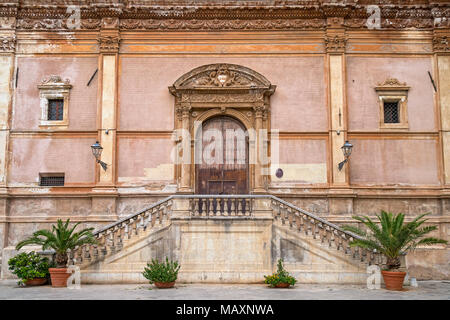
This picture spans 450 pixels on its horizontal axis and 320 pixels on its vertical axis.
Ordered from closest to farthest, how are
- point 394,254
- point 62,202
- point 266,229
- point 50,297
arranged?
1. point 50,297
2. point 394,254
3. point 266,229
4. point 62,202

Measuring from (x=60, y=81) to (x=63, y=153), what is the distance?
2.86 metres

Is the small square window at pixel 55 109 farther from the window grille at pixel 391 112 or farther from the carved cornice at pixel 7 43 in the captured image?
the window grille at pixel 391 112

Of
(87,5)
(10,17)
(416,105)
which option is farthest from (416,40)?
(10,17)

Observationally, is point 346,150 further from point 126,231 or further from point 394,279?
point 126,231

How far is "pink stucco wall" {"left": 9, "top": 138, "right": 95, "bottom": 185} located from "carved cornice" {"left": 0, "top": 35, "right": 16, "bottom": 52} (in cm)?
358

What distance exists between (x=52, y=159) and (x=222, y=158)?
6475mm

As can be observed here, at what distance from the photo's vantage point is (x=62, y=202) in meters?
18.9

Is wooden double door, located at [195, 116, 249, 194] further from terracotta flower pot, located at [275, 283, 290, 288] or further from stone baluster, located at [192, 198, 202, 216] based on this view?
terracotta flower pot, located at [275, 283, 290, 288]

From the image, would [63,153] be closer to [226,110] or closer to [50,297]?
[226,110]

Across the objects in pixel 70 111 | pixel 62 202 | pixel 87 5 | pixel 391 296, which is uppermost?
pixel 87 5

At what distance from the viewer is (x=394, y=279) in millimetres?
14305

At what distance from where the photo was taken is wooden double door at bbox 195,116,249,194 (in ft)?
62.5

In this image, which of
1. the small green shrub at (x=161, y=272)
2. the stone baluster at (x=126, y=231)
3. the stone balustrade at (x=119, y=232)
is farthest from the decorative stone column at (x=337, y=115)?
the stone baluster at (x=126, y=231)

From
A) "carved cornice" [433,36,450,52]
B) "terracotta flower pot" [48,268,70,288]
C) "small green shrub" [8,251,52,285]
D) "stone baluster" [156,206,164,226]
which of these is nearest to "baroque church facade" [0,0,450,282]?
"carved cornice" [433,36,450,52]
